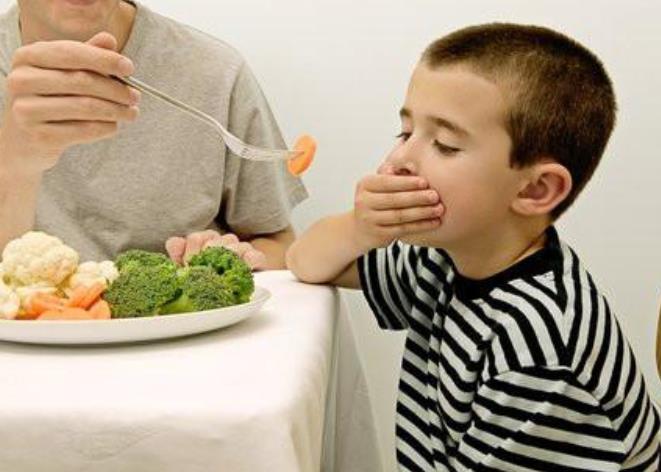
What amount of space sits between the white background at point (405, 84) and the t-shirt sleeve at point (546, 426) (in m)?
0.96

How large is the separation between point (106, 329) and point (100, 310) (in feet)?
0.19

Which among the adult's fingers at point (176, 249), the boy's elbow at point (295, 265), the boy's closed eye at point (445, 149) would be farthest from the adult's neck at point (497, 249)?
the adult's fingers at point (176, 249)

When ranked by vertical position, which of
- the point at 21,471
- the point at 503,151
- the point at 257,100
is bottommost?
the point at 21,471

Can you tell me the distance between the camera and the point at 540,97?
38.3 inches

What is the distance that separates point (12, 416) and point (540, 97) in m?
0.62

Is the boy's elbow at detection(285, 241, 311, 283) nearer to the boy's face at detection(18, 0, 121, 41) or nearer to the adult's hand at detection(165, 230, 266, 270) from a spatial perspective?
the adult's hand at detection(165, 230, 266, 270)

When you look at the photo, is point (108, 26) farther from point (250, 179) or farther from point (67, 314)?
point (67, 314)

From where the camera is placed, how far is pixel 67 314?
2.70 ft

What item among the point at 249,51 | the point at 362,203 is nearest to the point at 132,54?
the point at 249,51

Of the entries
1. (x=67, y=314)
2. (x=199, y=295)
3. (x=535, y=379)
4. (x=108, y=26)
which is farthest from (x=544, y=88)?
(x=108, y=26)

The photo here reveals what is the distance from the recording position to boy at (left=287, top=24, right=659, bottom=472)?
2.89 ft

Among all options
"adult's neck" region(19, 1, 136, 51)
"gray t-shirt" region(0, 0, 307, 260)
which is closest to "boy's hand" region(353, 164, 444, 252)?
"gray t-shirt" region(0, 0, 307, 260)

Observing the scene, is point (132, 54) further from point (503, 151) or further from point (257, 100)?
point (503, 151)

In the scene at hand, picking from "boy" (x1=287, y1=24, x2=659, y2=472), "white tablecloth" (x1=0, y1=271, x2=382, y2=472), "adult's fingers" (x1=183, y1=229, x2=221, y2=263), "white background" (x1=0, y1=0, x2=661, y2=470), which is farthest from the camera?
"white background" (x1=0, y1=0, x2=661, y2=470)
